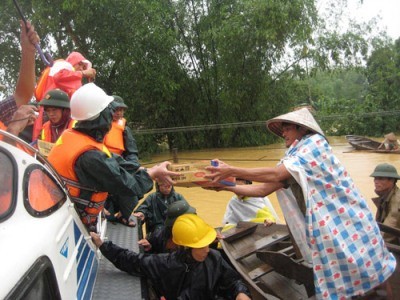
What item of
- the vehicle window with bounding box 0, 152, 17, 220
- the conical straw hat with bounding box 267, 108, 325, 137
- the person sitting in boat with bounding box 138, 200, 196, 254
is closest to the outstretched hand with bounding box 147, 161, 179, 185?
the person sitting in boat with bounding box 138, 200, 196, 254

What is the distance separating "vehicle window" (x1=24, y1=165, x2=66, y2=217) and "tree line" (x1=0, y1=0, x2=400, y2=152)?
10.8 m

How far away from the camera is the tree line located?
45.5 ft

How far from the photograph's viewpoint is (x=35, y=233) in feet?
4.43

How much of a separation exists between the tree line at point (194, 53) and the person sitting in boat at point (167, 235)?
9308 mm

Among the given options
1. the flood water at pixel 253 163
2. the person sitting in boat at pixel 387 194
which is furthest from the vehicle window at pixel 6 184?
the flood water at pixel 253 163

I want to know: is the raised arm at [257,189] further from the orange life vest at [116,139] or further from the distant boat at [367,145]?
the distant boat at [367,145]

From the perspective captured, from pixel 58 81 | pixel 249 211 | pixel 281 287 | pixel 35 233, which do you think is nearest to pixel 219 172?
pixel 281 287

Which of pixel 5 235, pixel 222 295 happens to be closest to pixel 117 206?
pixel 222 295

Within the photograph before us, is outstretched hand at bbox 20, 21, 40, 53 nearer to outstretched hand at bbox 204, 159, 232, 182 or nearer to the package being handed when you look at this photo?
the package being handed

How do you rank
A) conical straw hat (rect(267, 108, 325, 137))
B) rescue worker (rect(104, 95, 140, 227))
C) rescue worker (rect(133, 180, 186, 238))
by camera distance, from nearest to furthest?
conical straw hat (rect(267, 108, 325, 137)) → rescue worker (rect(104, 95, 140, 227)) → rescue worker (rect(133, 180, 186, 238))

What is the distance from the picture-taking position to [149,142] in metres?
16.1

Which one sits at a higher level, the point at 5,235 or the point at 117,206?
the point at 5,235

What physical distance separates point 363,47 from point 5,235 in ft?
57.8

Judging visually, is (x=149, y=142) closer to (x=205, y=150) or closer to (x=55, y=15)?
(x=205, y=150)
